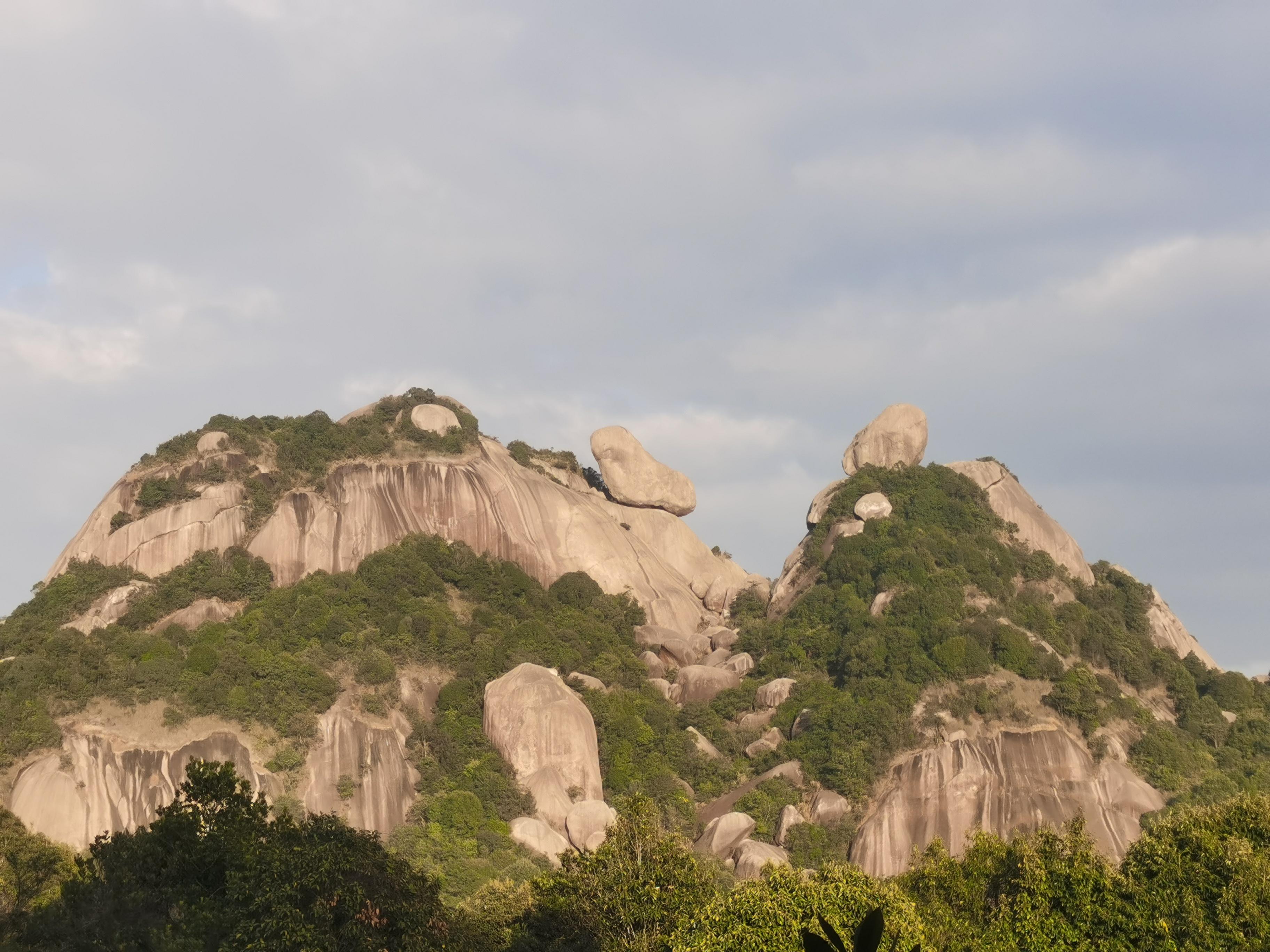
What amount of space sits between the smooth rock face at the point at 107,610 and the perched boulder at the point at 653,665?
26231mm

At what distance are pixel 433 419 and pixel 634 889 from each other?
170ft

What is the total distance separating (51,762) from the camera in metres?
48.5

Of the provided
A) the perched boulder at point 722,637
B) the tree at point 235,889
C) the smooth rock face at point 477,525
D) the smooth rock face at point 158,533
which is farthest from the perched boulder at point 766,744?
the tree at point 235,889

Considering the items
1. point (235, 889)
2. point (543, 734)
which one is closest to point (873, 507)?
point (543, 734)

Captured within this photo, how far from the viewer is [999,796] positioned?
55312 mm

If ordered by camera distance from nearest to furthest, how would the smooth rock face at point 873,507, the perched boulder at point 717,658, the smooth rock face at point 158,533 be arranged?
the smooth rock face at point 158,533 → the perched boulder at point 717,658 → the smooth rock face at point 873,507

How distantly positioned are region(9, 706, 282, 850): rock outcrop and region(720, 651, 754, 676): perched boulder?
27458 millimetres

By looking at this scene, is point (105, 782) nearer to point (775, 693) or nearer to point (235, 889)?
point (235, 889)

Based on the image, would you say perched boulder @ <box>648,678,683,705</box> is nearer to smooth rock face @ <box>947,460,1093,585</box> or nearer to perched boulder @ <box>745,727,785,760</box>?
perched boulder @ <box>745,727,785,760</box>

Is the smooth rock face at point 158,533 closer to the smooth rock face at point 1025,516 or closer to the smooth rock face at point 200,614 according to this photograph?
the smooth rock face at point 200,614

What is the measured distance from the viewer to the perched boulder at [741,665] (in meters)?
70.4

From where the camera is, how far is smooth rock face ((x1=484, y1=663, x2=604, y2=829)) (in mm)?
55750

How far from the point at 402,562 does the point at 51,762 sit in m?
22.8

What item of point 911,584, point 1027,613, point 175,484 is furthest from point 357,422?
point 1027,613
